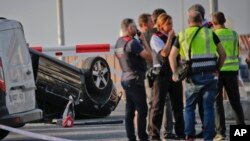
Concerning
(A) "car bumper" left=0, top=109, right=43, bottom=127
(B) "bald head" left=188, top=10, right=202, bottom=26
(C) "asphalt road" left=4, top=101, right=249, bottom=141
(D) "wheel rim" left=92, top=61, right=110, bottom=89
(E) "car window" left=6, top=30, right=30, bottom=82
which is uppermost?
(B) "bald head" left=188, top=10, right=202, bottom=26

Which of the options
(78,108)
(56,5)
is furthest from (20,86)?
(56,5)

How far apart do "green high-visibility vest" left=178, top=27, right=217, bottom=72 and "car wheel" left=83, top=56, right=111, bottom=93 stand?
197 inches

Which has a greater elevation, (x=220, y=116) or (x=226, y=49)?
(x=226, y=49)

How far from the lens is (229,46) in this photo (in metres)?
14.4

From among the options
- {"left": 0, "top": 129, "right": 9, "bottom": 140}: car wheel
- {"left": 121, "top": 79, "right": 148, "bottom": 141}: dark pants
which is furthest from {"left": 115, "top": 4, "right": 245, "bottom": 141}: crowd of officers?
{"left": 0, "top": 129, "right": 9, "bottom": 140}: car wheel

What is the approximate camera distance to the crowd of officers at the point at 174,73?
13.2 m

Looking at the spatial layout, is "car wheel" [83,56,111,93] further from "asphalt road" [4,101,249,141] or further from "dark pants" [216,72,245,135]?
"dark pants" [216,72,245,135]

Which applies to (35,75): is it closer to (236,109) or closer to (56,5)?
(236,109)

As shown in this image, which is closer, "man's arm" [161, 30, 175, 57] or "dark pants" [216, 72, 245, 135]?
"man's arm" [161, 30, 175, 57]

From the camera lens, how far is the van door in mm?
14695

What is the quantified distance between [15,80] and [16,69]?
0.58 ft

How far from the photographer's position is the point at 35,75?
16.4 m

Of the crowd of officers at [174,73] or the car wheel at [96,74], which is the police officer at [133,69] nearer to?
the crowd of officers at [174,73]

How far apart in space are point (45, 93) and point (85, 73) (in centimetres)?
132
